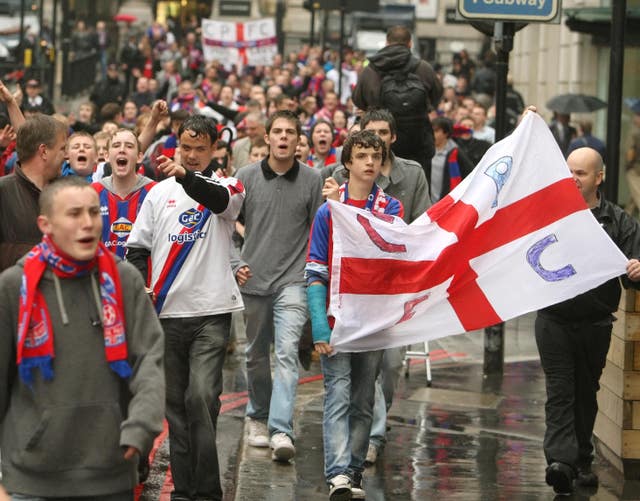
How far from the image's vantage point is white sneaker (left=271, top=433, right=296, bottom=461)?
9414mm

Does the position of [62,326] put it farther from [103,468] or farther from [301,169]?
[301,169]

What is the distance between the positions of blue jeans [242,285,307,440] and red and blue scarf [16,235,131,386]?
3.76m

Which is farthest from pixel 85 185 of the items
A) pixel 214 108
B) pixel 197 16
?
pixel 197 16

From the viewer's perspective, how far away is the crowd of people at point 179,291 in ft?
19.2

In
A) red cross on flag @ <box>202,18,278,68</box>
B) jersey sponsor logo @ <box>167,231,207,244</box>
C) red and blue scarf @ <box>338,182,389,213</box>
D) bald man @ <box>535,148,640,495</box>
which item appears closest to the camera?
jersey sponsor logo @ <box>167,231,207,244</box>

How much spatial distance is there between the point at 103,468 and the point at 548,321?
153 inches

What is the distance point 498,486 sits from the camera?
926cm

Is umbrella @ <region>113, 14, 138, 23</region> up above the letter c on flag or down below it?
below

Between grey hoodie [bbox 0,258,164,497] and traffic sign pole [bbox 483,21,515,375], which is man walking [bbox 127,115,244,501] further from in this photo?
traffic sign pole [bbox 483,21,515,375]

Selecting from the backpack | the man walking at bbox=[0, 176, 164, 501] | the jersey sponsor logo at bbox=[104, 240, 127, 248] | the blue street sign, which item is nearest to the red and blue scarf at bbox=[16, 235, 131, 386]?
Result: the man walking at bbox=[0, 176, 164, 501]

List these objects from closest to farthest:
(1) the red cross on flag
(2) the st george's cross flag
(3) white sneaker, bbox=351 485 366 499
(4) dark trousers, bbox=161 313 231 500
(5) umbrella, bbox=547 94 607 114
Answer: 1. (4) dark trousers, bbox=161 313 231 500
2. (3) white sneaker, bbox=351 485 366 499
3. (2) the st george's cross flag
4. (5) umbrella, bbox=547 94 607 114
5. (1) the red cross on flag

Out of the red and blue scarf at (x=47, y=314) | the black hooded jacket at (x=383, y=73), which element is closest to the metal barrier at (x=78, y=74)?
the black hooded jacket at (x=383, y=73)

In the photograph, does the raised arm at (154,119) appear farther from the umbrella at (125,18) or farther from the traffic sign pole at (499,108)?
the umbrella at (125,18)

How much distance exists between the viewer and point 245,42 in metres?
32.2
